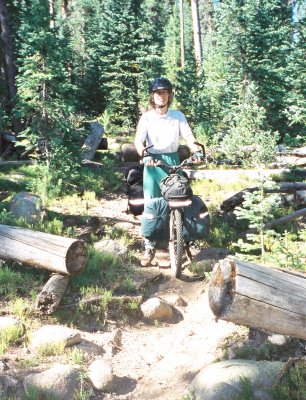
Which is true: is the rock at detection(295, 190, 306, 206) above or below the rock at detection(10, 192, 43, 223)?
below

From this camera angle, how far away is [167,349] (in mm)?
4777

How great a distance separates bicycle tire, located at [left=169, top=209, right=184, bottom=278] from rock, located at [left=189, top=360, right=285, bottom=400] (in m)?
2.37

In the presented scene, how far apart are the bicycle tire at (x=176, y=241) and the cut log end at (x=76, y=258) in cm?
138

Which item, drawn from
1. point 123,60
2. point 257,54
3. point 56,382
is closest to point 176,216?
point 56,382

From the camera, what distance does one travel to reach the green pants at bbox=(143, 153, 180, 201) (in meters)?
6.69

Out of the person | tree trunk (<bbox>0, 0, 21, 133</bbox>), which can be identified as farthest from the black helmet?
tree trunk (<bbox>0, 0, 21, 133</bbox>)

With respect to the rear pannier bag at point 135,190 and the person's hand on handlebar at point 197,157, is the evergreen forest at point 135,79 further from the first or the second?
the rear pannier bag at point 135,190

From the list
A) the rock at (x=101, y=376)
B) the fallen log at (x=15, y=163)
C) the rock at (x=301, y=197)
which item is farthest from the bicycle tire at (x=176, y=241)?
the fallen log at (x=15, y=163)

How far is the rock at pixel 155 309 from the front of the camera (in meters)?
5.36

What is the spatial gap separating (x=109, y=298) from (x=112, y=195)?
6.50m

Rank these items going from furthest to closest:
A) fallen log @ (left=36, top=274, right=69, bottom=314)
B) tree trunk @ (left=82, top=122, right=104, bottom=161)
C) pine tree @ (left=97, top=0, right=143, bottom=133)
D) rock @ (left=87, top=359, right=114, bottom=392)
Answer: pine tree @ (left=97, top=0, right=143, bottom=133) < tree trunk @ (left=82, top=122, right=104, bottom=161) < fallen log @ (left=36, top=274, right=69, bottom=314) < rock @ (left=87, top=359, right=114, bottom=392)

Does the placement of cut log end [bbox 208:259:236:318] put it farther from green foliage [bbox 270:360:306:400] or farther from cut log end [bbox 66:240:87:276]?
cut log end [bbox 66:240:87:276]

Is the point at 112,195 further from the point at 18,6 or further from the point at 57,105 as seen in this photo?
the point at 18,6

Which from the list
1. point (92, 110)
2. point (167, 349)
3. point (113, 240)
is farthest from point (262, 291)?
point (92, 110)
